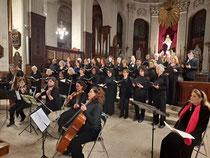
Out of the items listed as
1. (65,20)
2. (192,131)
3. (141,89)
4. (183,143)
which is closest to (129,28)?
(65,20)

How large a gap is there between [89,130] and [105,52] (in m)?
10.1

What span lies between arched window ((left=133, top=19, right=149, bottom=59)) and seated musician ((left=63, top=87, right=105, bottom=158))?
51.5 ft

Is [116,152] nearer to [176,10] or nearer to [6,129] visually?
[6,129]

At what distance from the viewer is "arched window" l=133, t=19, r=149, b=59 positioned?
17.6 m

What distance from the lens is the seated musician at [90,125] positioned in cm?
247

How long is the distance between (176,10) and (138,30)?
5537 mm

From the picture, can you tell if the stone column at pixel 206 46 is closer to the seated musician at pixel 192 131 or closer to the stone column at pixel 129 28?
the stone column at pixel 129 28

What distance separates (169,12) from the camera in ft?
41.8

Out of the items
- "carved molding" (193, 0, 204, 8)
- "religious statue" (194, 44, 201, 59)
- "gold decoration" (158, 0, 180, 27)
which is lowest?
"religious statue" (194, 44, 201, 59)

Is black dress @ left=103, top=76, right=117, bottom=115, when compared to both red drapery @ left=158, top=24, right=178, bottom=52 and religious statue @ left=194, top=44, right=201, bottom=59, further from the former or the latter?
red drapery @ left=158, top=24, right=178, bottom=52

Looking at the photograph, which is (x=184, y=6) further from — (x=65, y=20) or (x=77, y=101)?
(x=77, y=101)

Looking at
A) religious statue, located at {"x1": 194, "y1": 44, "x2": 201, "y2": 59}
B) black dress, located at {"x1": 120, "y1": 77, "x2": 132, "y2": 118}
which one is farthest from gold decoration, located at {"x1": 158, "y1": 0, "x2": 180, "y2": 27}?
black dress, located at {"x1": 120, "y1": 77, "x2": 132, "y2": 118}

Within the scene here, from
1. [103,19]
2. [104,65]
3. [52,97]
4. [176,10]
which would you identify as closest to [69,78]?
[104,65]

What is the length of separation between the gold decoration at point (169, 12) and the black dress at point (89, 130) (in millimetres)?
12306
